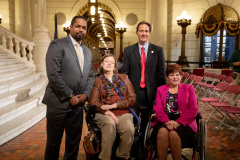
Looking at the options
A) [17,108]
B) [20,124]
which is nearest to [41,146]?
[20,124]

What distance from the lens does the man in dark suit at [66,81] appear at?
2336 mm

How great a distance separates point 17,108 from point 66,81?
2770mm

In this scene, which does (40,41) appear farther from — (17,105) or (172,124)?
(172,124)

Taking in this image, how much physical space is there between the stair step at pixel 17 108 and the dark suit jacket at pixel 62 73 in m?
2.29

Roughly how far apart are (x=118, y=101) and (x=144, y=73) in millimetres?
610

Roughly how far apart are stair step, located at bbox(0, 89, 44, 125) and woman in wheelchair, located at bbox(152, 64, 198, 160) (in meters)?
3.06

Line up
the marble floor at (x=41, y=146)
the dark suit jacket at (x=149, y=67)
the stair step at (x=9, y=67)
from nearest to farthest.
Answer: the dark suit jacket at (x=149, y=67), the marble floor at (x=41, y=146), the stair step at (x=9, y=67)

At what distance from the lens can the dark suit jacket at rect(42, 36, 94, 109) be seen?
232cm

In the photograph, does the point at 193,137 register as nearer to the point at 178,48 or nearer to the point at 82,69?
the point at 82,69

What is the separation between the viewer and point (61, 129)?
8.30ft

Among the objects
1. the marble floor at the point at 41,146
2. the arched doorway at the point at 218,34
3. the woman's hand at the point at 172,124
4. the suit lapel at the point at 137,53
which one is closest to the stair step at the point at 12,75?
the marble floor at the point at 41,146

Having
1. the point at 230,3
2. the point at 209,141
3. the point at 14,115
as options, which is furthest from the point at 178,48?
the point at 14,115

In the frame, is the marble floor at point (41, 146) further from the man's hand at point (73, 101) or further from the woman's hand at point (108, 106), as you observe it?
the man's hand at point (73, 101)

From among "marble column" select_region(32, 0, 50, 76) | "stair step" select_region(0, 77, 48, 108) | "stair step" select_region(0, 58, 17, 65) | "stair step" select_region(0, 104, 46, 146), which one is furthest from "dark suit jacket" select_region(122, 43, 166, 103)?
"marble column" select_region(32, 0, 50, 76)
